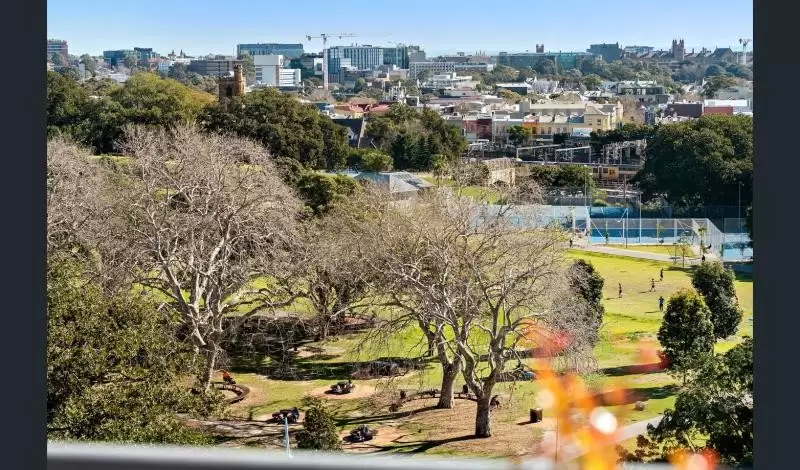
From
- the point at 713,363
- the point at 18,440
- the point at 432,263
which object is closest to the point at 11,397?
the point at 18,440

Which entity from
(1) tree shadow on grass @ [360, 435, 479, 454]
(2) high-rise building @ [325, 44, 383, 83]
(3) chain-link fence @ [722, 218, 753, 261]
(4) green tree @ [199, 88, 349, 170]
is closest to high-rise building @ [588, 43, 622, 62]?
(2) high-rise building @ [325, 44, 383, 83]

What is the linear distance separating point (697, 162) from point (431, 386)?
937 cm

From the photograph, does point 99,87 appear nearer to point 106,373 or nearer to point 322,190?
point 322,190

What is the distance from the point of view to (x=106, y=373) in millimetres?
4340

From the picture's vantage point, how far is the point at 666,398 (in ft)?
21.2

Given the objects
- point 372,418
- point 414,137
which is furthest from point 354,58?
point 372,418

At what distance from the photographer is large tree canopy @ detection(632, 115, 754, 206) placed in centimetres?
1418

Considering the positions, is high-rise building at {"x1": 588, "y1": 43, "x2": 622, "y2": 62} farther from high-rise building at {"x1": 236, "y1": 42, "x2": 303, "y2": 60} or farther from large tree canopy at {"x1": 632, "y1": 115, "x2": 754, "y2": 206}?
large tree canopy at {"x1": 632, "y1": 115, "x2": 754, "y2": 206}

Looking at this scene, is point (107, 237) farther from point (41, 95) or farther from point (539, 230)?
point (41, 95)

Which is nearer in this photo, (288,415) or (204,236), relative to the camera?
(288,415)

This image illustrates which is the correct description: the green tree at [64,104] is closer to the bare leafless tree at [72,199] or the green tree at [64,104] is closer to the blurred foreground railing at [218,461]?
the bare leafless tree at [72,199]

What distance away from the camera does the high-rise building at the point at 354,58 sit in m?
42.8
